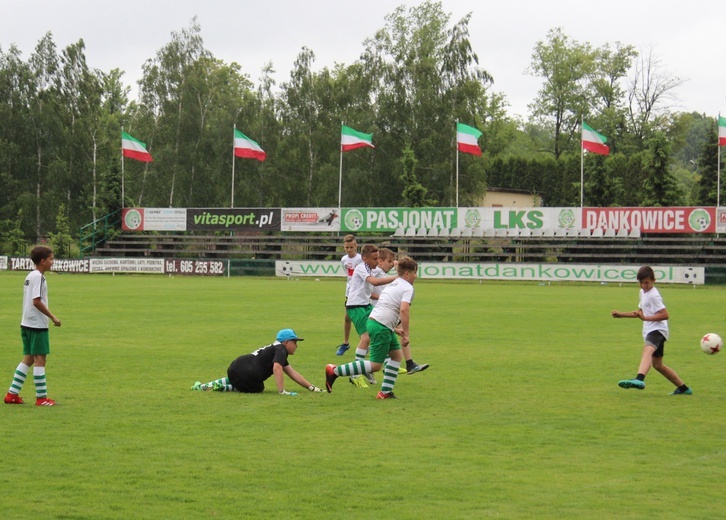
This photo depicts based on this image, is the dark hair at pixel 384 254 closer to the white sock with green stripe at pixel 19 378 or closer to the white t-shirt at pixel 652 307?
the white t-shirt at pixel 652 307

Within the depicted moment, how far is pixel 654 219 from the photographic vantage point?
181 feet

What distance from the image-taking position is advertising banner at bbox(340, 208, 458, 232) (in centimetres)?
5897

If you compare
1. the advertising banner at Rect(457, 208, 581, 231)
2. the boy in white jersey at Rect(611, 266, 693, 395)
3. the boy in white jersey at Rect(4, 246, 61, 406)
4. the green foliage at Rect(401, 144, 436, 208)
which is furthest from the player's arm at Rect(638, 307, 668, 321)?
the green foliage at Rect(401, 144, 436, 208)

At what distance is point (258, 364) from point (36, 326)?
2809 millimetres

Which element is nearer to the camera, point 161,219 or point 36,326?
point 36,326

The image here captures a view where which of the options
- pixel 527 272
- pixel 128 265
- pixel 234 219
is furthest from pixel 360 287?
pixel 234 219

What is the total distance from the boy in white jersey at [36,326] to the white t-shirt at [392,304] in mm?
3840

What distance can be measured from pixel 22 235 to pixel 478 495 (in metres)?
68.1

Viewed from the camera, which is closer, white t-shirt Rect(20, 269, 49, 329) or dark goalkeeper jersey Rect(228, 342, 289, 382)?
white t-shirt Rect(20, 269, 49, 329)

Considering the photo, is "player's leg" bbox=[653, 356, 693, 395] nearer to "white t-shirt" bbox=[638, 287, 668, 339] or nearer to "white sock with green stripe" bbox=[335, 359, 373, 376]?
"white t-shirt" bbox=[638, 287, 668, 339]

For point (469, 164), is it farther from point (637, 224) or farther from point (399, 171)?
point (637, 224)

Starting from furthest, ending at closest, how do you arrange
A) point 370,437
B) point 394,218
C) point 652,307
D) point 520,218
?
point 394,218 < point 520,218 < point 652,307 < point 370,437

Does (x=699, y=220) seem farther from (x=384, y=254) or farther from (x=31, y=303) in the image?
(x=31, y=303)

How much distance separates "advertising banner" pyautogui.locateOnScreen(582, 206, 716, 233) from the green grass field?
36.1m
